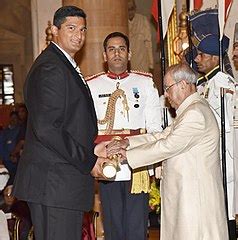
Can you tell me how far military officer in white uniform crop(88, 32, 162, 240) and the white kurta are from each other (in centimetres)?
72

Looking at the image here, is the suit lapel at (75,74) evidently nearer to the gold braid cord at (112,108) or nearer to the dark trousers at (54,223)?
the dark trousers at (54,223)

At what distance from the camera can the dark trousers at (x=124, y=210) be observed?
514 centimetres

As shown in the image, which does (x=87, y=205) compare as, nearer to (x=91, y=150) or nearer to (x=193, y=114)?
(x=91, y=150)

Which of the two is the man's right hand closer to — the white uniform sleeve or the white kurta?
the white kurta

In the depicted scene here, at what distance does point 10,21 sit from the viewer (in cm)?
1303

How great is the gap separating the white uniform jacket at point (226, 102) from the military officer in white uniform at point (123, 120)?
447 millimetres

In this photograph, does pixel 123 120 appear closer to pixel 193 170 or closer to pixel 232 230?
pixel 193 170

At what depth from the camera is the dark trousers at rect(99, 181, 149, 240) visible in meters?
5.14

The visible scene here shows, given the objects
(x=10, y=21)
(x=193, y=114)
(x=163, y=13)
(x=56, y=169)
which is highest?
(x=10, y=21)

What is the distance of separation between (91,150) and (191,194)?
71 cm

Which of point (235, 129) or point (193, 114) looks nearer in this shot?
point (193, 114)

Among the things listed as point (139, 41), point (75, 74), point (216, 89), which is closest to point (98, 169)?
point (75, 74)

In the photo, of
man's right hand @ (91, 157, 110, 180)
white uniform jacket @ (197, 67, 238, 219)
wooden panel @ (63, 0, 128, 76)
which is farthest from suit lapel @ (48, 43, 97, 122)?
wooden panel @ (63, 0, 128, 76)

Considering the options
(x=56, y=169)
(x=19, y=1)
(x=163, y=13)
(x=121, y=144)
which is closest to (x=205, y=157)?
(x=121, y=144)
